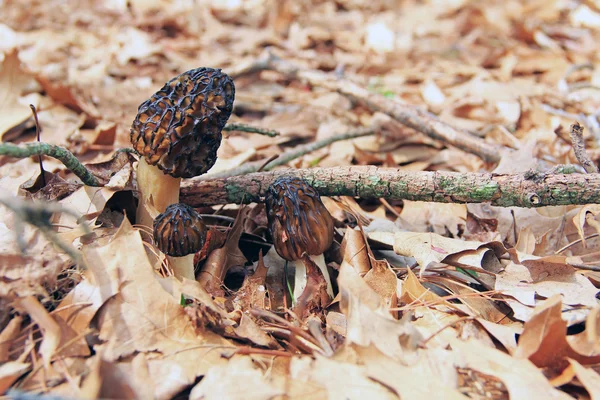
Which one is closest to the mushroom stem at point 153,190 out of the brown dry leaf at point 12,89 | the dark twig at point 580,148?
the brown dry leaf at point 12,89

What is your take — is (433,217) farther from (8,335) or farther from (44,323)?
(8,335)

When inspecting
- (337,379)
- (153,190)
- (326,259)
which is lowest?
(326,259)

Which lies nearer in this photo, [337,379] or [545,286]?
[337,379]

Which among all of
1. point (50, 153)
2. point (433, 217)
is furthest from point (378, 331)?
point (50, 153)

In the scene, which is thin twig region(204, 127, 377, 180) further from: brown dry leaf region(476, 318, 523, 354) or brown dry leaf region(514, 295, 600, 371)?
brown dry leaf region(514, 295, 600, 371)

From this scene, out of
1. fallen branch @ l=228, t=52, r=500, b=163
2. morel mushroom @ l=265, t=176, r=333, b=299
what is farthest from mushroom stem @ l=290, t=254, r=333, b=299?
fallen branch @ l=228, t=52, r=500, b=163
